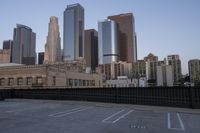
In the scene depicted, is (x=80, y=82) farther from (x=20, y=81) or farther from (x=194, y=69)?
(x=194, y=69)

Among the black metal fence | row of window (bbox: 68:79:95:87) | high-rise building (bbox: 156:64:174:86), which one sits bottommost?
the black metal fence

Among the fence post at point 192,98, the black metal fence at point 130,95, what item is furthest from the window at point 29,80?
the fence post at point 192,98

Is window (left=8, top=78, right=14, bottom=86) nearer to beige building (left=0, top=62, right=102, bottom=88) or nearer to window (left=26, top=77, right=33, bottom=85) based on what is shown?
beige building (left=0, top=62, right=102, bottom=88)

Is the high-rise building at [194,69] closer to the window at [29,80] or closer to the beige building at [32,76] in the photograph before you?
the beige building at [32,76]

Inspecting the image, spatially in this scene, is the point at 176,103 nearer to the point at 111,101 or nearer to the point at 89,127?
the point at 111,101

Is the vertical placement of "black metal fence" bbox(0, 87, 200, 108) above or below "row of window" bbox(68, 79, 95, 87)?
below

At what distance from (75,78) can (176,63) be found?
14055cm

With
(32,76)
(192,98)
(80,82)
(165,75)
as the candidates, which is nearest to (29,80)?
(32,76)

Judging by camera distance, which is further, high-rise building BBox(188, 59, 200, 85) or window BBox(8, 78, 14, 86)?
high-rise building BBox(188, 59, 200, 85)

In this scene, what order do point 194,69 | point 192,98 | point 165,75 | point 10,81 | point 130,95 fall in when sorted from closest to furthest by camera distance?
point 192,98
point 130,95
point 10,81
point 194,69
point 165,75

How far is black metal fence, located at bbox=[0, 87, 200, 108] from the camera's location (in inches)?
959

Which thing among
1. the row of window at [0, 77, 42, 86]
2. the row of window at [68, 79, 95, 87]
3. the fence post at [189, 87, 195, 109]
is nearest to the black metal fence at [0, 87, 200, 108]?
the fence post at [189, 87, 195, 109]

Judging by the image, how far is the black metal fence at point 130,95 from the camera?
79.9 ft

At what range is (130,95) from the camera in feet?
95.6
